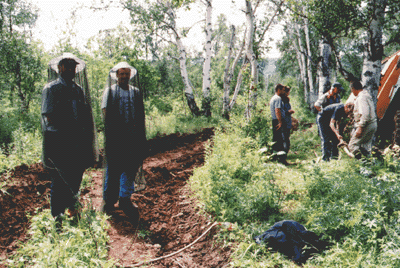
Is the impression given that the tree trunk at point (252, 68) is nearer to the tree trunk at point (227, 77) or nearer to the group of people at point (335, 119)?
the group of people at point (335, 119)

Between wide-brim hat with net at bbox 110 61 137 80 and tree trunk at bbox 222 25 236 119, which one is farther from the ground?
tree trunk at bbox 222 25 236 119

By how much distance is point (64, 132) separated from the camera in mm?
3021

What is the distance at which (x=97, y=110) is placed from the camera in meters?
10.3

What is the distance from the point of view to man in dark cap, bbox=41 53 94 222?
9.57ft

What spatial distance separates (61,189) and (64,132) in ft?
2.33

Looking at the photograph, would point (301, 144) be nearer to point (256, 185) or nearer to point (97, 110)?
point (256, 185)

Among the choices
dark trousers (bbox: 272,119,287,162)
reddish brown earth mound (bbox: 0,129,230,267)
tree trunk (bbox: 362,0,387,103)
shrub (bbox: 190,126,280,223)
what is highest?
tree trunk (bbox: 362,0,387,103)

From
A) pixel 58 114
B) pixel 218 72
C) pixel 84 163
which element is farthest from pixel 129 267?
pixel 218 72

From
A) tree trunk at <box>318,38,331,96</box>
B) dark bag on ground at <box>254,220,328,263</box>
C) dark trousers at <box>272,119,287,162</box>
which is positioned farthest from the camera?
tree trunk at <box>318,38,331,96</box>

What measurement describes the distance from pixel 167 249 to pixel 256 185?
5.29 feet

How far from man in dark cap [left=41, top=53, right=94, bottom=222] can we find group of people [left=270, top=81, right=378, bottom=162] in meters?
3.15

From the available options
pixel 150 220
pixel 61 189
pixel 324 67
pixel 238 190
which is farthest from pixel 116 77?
pixel 324 67

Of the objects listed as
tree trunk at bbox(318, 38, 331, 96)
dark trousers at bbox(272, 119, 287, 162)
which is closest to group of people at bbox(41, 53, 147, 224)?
dark trousers at bbox(272, 119, 287, 162)

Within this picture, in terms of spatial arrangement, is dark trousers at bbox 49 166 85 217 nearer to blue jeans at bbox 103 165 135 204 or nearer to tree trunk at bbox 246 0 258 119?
blue jeans at bbox 103 165 135 204
